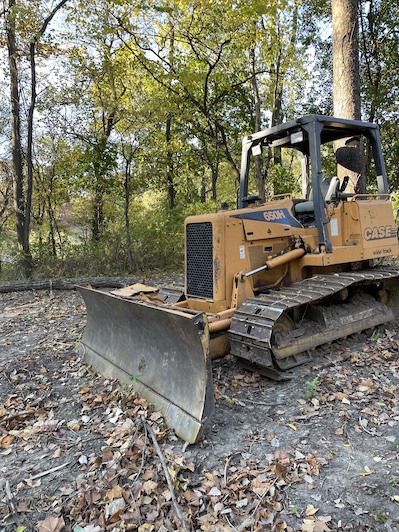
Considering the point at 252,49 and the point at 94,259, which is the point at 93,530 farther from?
the point at 252,49

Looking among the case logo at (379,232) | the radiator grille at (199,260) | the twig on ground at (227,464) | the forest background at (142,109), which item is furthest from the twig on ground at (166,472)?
the forest background at (142,109)

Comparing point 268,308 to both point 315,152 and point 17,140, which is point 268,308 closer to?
point 315,152

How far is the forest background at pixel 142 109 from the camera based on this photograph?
11.4 metres

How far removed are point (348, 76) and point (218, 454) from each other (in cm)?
748

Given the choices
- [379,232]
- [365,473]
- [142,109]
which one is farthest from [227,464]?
[142,109]

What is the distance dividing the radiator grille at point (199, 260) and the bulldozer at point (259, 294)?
1 cm

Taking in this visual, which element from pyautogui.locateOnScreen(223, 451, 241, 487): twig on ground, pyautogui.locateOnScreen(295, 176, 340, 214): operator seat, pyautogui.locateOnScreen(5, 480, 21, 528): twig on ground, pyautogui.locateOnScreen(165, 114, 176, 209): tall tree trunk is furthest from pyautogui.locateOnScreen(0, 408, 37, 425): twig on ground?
pyautogui.locateOnScreen(165, 114, 176, 209): tall tree trunk

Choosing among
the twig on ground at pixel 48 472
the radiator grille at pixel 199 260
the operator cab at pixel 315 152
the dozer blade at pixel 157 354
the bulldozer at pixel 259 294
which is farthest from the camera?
the operator cab at pixel 315 152

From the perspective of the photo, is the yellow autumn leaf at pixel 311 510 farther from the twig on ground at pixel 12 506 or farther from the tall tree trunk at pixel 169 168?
the tall tree trunk at pixel 169 168

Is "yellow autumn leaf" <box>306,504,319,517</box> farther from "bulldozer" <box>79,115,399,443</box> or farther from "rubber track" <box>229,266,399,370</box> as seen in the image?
"rubber track" <box>229,266,399,370</box>

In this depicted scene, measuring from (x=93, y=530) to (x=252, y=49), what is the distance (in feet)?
39.5

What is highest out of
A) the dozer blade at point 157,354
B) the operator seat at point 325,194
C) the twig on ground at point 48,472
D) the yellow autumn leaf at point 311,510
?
the operator seat at point 325,194

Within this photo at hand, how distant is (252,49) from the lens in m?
11.7

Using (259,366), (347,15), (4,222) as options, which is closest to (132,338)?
(259,366)
